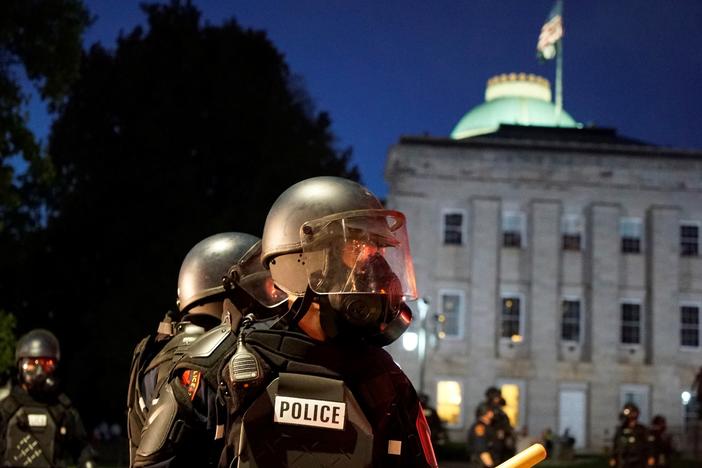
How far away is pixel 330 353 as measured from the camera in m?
3.37

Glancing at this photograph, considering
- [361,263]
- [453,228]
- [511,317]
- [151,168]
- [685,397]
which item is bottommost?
[361,263]

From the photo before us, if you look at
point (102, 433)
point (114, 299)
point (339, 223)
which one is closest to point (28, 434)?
point (339, 223)

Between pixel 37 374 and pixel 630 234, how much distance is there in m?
46.8

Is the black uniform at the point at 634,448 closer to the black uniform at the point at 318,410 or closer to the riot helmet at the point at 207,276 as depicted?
the riot helmet at the point at 207,276

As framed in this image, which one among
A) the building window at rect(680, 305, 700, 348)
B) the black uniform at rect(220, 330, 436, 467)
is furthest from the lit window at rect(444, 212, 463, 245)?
the black uniform at rect(220, 330, 436, 467)

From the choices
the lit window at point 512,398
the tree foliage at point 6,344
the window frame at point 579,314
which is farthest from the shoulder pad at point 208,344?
the window frame at point 579,314

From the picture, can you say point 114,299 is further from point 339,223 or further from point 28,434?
point 339,223

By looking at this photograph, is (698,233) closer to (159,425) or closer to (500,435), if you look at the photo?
(500,435)

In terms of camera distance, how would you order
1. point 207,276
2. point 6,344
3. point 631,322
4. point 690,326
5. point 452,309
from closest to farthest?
point 207,276, point 6,344, point 452,309, point 690,326, point 631,322

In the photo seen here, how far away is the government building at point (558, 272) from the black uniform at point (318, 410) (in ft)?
155

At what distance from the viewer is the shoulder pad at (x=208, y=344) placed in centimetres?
372

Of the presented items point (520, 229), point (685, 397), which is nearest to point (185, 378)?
point (520, 229)

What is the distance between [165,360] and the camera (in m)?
4.72

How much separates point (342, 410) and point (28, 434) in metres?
6.93
